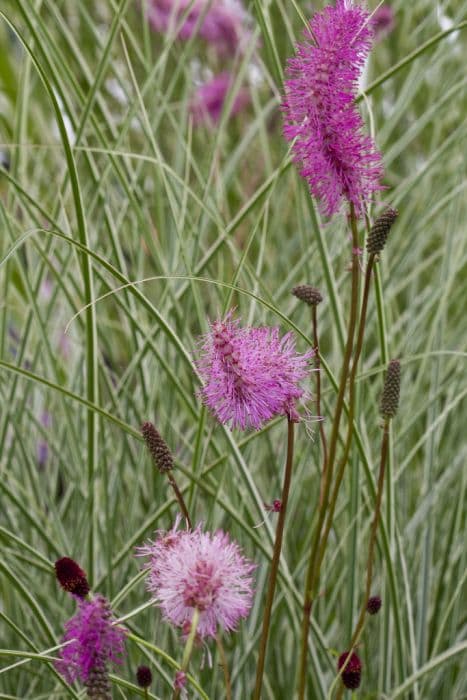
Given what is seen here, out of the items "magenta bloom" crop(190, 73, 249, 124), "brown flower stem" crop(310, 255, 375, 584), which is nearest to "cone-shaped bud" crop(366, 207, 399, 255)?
"brown flower stem" crop(310, 255, 375, 584)

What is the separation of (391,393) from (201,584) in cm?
18

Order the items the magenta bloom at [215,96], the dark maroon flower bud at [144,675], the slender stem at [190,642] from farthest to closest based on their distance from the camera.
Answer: the magenta bloom at [215,96]
the dark maroon flower bud at [144,675]
the slender stem at [190,642]

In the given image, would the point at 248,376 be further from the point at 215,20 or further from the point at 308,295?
the point at 215,20

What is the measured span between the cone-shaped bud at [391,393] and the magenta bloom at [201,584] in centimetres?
15

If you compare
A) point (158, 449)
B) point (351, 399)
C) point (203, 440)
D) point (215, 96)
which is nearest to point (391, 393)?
point (351, 399)

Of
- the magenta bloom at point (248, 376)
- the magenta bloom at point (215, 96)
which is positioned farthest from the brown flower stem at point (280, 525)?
the magenta bloom at point (215, 96)

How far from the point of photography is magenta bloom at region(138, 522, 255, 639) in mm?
440

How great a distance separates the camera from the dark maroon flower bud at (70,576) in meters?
0.46

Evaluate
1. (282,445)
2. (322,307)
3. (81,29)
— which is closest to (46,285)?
(81,29)

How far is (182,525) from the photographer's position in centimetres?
85

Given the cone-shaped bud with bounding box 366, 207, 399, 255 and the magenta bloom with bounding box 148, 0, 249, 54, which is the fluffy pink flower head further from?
the magenta bloom with bounding box 148, 0, 249, 54

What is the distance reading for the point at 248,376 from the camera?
48cm

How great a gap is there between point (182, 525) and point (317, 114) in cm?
47

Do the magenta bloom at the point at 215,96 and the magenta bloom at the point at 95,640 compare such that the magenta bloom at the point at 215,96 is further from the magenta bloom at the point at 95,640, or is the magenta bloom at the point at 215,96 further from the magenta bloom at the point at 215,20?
the magenta bloom at the point at 95,640
